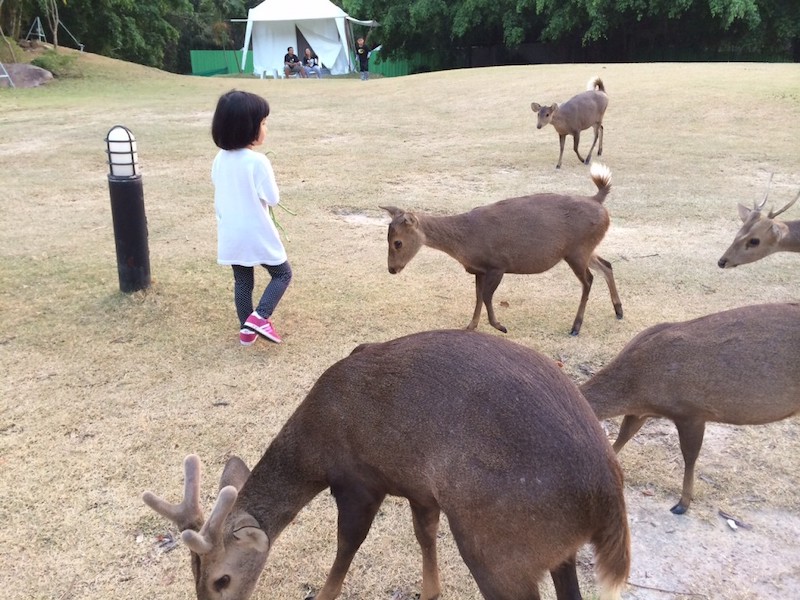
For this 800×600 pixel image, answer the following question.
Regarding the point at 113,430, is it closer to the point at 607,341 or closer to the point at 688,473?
the point at 688,473

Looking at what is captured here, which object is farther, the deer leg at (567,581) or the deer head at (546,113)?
the deer head at (546,113)

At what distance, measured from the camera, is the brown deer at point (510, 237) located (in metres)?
5.10

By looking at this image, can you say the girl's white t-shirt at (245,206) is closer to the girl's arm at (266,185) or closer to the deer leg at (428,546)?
the girl's arm at (266,185)

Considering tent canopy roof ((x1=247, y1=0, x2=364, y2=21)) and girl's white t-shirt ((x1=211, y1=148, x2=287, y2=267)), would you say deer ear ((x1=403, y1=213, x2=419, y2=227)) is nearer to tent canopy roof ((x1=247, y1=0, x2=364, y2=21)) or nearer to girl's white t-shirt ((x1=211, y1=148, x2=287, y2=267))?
girl's white t-shirt ((x1=211, y1=148, x2=287, y2=267))

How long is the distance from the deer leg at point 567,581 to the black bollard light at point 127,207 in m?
4.06

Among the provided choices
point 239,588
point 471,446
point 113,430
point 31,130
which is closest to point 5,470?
point 113,430

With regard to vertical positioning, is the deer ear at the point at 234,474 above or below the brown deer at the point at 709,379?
below

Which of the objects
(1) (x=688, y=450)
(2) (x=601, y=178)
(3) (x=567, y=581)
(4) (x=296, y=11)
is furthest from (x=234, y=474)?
(4) (x=296, y=11)

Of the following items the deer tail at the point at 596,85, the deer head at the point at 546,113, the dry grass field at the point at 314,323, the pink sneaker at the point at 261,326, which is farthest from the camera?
the deer tail at the point at 596,85

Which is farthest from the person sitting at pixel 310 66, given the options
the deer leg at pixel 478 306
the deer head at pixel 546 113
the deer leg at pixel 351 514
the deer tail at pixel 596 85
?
the deer leg at pixel 351 514

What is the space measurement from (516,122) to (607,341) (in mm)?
9956

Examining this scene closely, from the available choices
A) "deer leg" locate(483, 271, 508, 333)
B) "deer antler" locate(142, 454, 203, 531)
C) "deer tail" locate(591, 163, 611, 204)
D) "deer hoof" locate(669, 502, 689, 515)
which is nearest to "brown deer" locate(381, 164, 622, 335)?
"deer leg" locate(483, 271, 508, 333)

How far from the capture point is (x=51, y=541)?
10.1ft

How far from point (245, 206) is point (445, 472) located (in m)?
2.80
